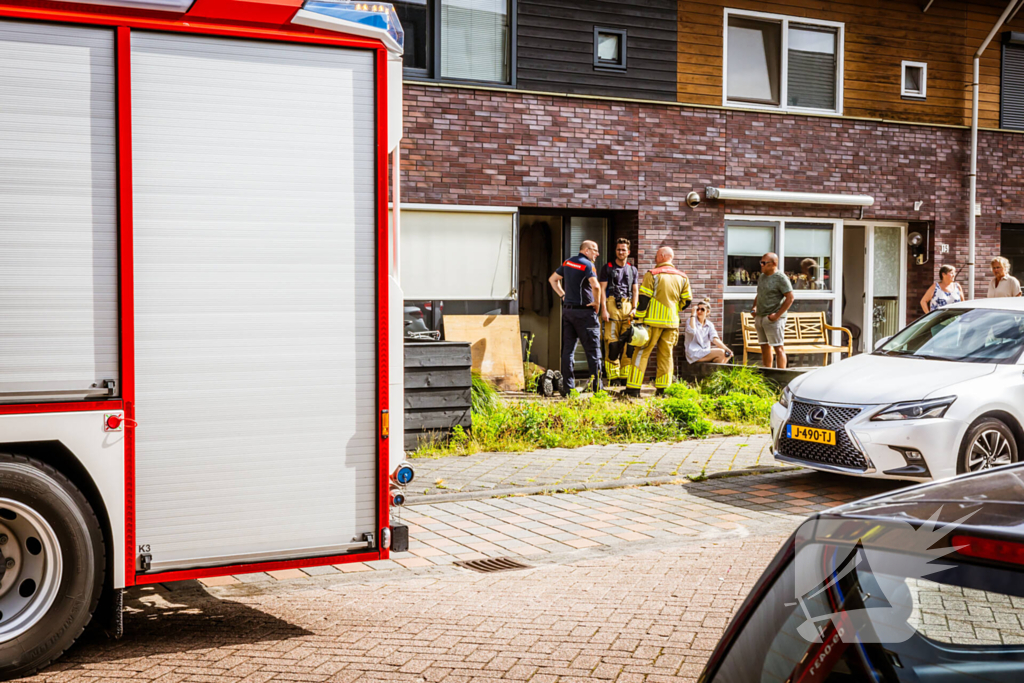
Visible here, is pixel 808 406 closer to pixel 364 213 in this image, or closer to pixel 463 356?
pixel 463 356

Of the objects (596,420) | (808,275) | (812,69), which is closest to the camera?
(596,420)

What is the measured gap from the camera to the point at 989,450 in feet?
27.0

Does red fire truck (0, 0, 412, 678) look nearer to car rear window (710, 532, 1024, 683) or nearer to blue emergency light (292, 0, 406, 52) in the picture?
blue emergency light (292, 0, 406, 52)

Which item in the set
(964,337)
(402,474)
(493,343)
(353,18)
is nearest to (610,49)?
(493,343)

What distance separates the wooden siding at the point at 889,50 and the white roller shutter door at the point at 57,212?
12797mm

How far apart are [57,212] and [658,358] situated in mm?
11155

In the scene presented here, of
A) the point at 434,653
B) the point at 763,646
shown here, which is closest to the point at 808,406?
the point at 434,653

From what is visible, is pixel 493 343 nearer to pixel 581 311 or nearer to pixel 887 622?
pixel 581 311

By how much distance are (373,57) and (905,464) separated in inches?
209

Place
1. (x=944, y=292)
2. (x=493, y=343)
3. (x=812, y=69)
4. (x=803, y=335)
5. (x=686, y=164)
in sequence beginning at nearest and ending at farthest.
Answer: (x=944, y=292) < (x=493, y=343) < (x=686, y=164) < (x=812, y=69) < (x=803, y=335)

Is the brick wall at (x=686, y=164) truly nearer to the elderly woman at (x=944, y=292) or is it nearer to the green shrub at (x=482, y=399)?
the elderly woman at (x=944, y=292)

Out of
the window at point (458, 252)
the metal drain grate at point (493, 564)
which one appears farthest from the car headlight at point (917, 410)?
the window at point (458, 252)

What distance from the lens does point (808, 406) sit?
8.68m

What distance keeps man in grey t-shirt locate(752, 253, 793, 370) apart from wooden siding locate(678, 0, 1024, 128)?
319 centimetres
